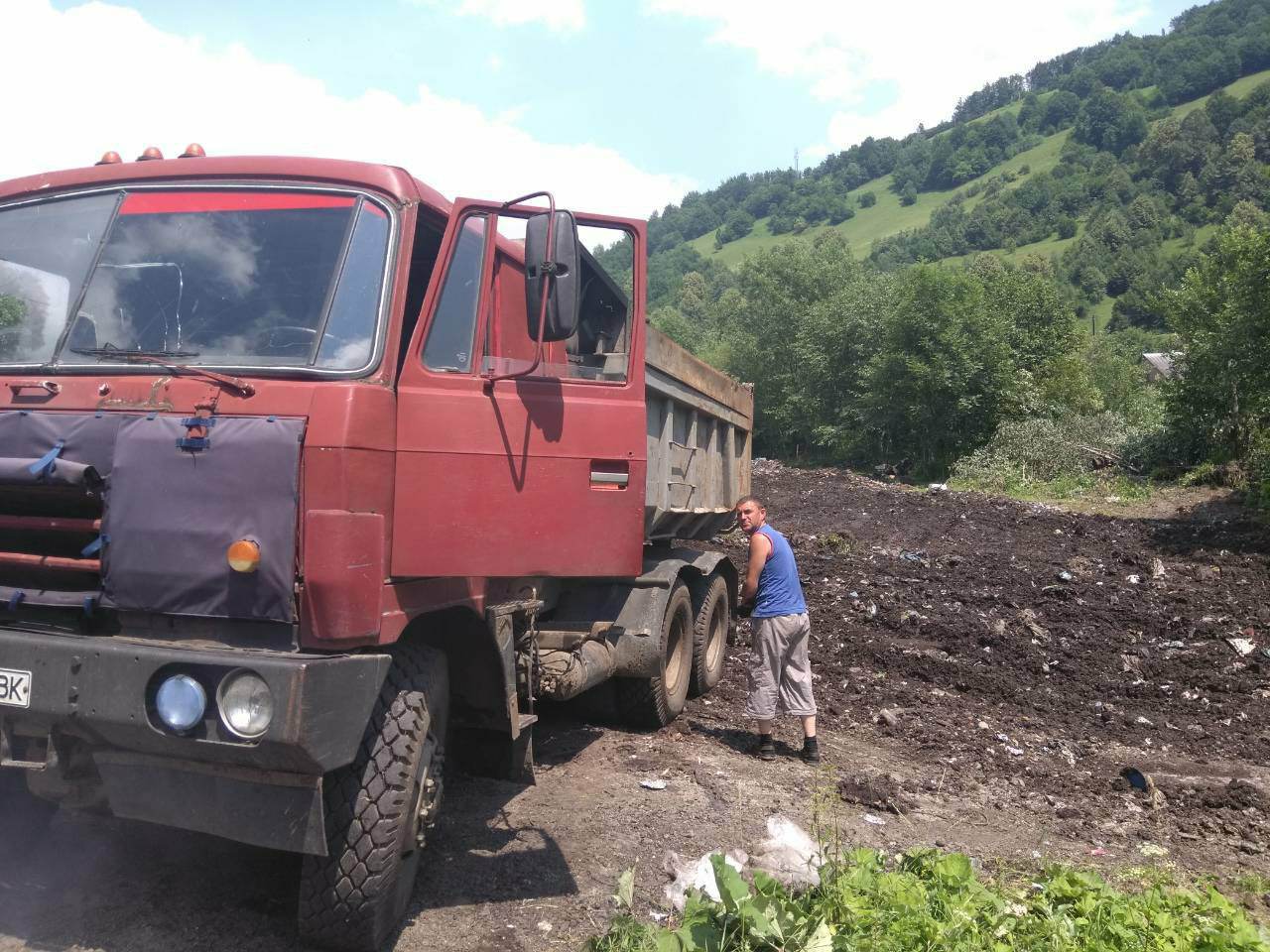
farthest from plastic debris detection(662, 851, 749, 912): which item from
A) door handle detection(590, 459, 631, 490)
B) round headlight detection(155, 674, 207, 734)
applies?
round headlight detection(155, 674, 207, 734)

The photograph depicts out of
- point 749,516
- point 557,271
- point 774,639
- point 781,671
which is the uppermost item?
point 557,271

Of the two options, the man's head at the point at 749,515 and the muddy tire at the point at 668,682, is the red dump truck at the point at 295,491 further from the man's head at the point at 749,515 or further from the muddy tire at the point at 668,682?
the man's head at the point at 749,515

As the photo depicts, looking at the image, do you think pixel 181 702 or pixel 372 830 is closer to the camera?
pixel 181 702

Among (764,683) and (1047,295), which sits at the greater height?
(1047,295)

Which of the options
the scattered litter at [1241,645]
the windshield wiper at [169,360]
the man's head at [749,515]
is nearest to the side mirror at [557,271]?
the windshield wiper at [169,360]

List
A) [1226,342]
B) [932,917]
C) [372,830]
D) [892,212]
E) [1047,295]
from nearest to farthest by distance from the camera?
[372,830]
[932,917]
[1226,342]
[1047,295]
[892,212]

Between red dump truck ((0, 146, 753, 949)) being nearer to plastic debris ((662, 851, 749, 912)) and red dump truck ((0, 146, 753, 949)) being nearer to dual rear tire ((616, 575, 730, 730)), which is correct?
plastic debris ((662, 851, 749, 912))

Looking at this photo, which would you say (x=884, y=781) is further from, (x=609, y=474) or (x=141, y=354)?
(x=141, y=354)

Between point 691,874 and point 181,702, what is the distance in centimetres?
222

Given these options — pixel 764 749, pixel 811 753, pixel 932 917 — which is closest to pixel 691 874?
pixel 932 917

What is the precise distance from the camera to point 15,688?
2.97 m

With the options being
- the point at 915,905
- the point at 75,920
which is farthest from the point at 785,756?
the point at 75,920

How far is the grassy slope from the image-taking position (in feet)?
343

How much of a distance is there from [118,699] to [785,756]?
423cm
